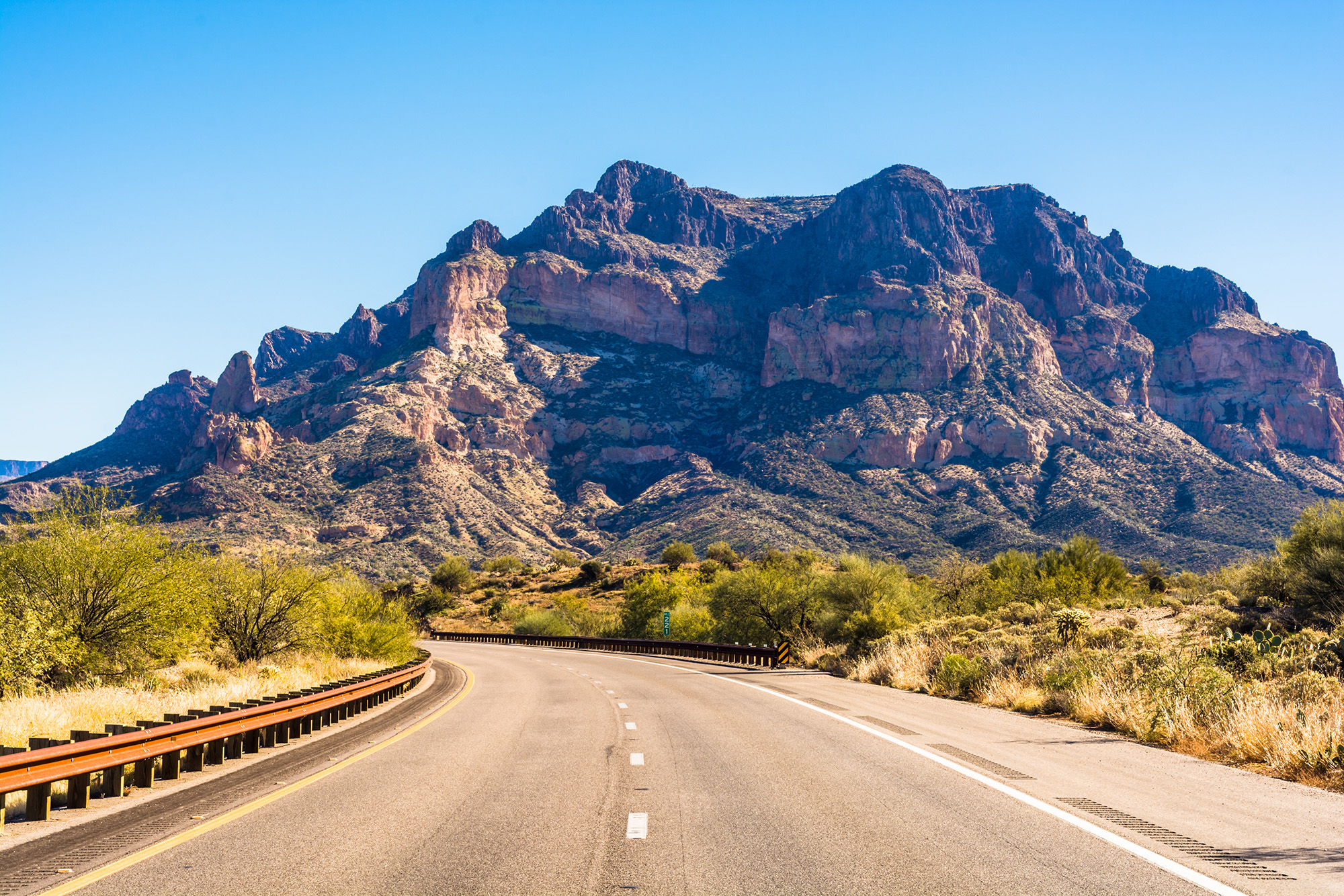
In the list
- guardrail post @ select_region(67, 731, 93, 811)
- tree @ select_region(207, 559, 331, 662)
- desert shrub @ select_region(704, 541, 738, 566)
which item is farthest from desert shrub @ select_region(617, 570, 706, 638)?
guardrail post @ select_region(67, 731, 93, 811)

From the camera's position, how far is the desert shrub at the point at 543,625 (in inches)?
2522

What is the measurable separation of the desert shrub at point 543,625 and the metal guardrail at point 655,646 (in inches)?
91.4

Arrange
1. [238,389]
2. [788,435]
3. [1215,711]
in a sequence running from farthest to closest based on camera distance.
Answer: [238,389] < [788,435] < [1215,711]

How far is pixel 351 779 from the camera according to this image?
9.62m

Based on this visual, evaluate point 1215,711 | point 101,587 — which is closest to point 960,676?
point 1215,711

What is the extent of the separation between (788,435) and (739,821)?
455 feet

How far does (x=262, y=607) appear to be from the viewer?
2489 centimetres

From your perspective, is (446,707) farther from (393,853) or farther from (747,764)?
(393,853)

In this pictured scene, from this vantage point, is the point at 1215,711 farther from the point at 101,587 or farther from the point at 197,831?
the point at 101,587

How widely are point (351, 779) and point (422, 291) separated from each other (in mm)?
185212

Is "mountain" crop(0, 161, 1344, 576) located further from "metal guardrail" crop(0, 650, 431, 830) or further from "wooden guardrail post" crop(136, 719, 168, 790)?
"wooden guardrail post" crop(136, 719, 168, 790)

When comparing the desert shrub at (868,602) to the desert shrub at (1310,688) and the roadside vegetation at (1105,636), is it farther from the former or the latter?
the desert shrub at (1310,688)

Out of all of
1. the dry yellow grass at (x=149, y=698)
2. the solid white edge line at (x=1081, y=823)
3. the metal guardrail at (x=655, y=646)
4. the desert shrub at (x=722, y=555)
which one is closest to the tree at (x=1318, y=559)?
the solid white edge line at (x=1081, y=823)

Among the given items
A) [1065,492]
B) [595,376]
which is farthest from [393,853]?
[595,376]
